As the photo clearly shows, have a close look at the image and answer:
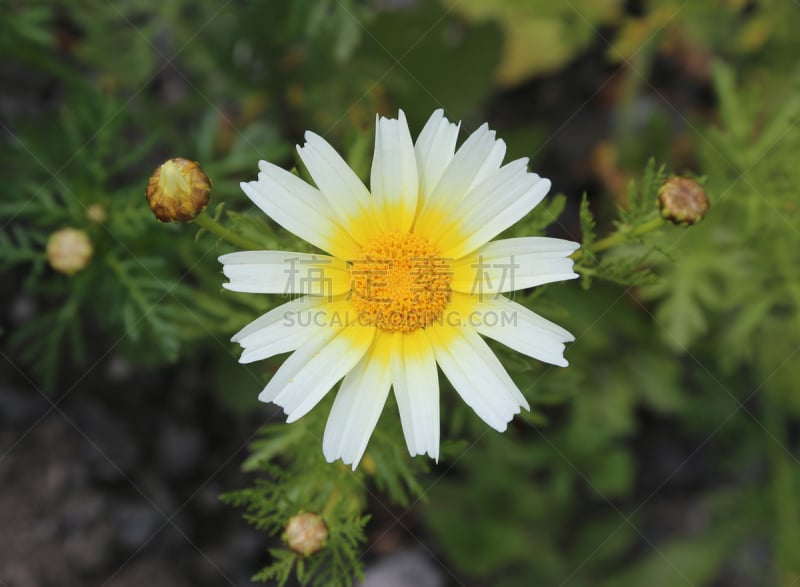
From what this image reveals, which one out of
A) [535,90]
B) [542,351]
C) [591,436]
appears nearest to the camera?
[542,351]

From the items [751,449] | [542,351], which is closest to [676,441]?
[751,449]

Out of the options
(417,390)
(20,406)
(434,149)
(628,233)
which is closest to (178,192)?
(434,149)

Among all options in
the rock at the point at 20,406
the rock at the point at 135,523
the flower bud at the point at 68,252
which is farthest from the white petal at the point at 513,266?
the rock at the point at 20,406

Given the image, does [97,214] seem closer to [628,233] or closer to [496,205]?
[496,205]

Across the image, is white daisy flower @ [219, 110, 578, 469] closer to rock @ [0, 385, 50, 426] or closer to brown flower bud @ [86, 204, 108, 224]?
brown flower bud @ [86, 204, 108, 224]

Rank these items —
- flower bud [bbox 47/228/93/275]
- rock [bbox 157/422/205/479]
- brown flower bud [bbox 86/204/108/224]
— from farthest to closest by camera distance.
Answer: rock [bbox 157/422/205/479] < brown flower bud [bbox 86/204/108/224] < flower bud [bbox 47/228/93/275]

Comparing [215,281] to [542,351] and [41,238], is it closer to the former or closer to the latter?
[41,238]

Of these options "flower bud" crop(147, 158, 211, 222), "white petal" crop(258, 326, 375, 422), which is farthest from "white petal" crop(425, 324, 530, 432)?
"flower bud" crop(147, 158, 211, 222)

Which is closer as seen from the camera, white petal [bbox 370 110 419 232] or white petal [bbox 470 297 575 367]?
white petal [bbox 470 297 575 367]
